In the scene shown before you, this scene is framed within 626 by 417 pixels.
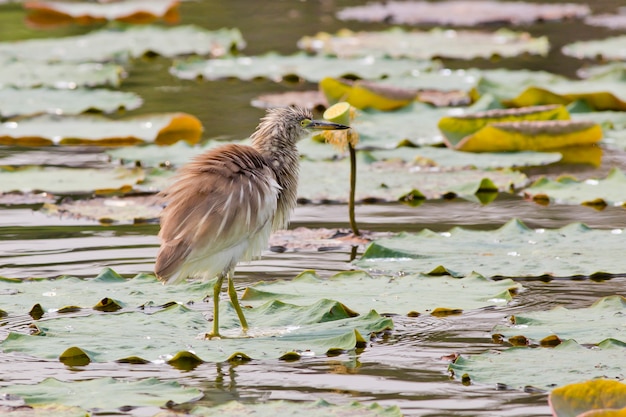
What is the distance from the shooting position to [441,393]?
469 centimetres

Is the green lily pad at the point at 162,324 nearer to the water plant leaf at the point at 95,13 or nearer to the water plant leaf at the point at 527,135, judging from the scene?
the water plant leaf at the point at 527,135

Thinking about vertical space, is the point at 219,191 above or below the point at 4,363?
above

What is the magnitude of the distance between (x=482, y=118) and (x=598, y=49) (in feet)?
15.5

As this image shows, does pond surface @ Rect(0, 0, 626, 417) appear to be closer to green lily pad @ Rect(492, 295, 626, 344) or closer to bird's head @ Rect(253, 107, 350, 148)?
green lily pad @ Rect(492, 295, 626, 344)

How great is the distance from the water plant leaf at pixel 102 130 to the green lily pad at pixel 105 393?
18.5 feet

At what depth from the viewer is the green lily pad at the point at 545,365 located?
4.64 metres

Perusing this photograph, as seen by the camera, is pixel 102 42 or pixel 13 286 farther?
pixel 102 42

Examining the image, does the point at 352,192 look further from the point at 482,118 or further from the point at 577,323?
the point at 482,118

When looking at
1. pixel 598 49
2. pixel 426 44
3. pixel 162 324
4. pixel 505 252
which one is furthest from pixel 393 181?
pixel 426 44

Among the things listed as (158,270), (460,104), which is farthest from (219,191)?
(460,104)

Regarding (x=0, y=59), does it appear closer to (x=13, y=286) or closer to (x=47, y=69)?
(x=47, y=69)

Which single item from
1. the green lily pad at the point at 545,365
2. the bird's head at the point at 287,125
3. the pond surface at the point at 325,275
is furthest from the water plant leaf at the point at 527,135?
the green lily pad at the point at 545,365

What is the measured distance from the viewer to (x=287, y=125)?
6.15 meters

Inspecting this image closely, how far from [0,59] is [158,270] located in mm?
9449
